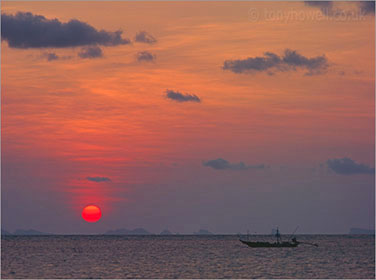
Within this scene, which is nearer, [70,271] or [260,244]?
[70,271]

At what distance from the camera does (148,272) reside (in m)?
103

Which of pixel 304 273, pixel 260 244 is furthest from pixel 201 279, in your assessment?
pixel 260 244

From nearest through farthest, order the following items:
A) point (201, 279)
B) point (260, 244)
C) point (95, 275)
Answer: point (201, 279) < point (95, 275) < point (260, 244)

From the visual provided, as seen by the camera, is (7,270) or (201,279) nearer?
(201,279)

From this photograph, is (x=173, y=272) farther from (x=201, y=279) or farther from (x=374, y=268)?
(x=374, y=268)

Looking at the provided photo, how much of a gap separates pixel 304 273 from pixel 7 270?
47.8m

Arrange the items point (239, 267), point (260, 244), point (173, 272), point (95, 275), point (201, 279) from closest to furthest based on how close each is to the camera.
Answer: point (201, 279) → point (95, 275) → point (173, 272) → point (239, 267) → point (260, 244)

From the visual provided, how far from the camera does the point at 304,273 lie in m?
105

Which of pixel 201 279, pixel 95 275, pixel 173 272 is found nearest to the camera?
pixel 201 279

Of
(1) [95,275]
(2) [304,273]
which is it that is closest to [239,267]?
(2) [304,273]

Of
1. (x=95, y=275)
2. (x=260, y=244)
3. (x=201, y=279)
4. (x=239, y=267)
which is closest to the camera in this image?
(x=201, y=279)

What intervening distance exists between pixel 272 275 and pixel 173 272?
15920 millimetres

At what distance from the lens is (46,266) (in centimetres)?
11719

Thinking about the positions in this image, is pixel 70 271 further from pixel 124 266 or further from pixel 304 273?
pixel 304 273
